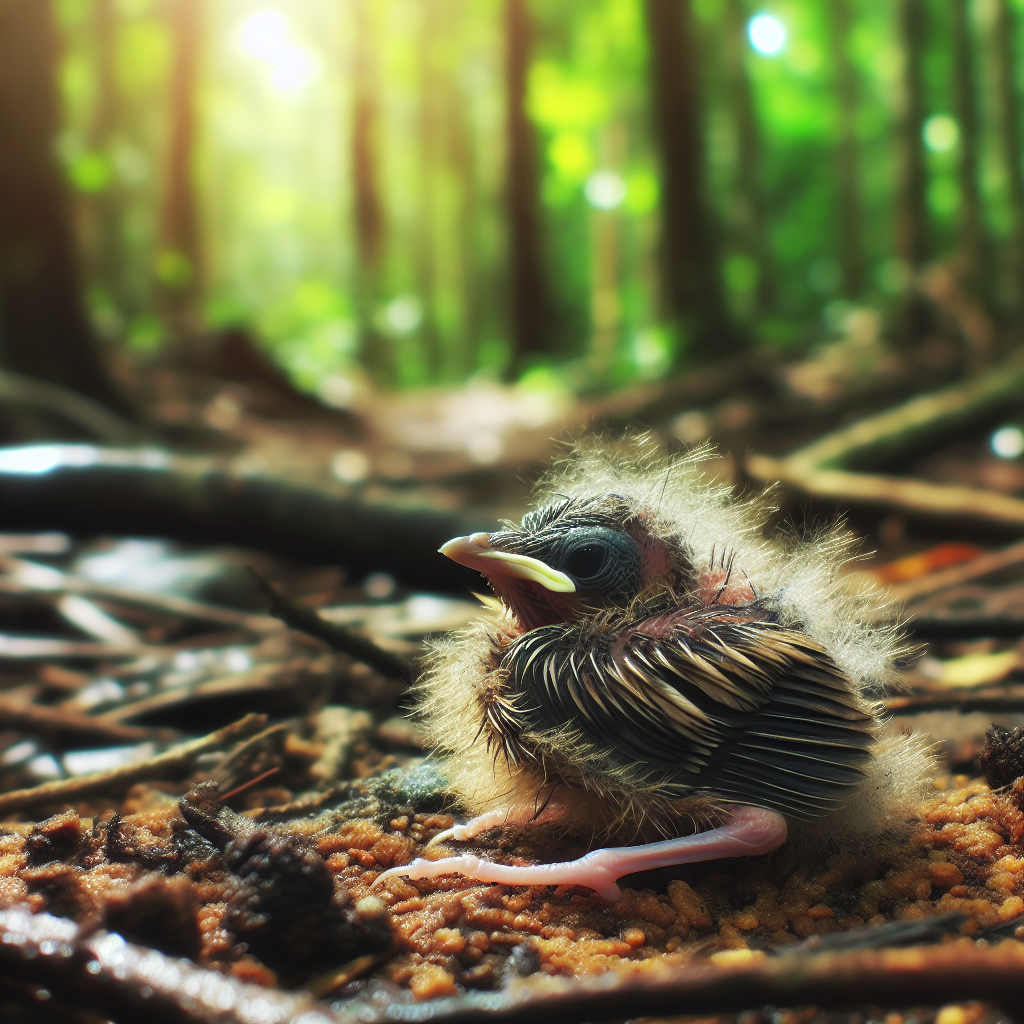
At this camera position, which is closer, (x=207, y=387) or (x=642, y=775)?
(x=642, y=775)

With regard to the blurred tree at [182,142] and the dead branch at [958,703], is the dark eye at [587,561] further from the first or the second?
the blurred tree at [182,142]

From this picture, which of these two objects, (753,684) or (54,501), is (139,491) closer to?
(54,501)

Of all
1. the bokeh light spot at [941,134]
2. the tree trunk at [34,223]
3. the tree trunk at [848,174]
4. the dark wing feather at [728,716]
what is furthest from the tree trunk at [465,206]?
the dark wing feather at [728,716]

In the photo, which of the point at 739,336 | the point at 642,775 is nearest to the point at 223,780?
the point at 642,775

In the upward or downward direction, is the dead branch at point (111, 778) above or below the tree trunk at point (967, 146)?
below

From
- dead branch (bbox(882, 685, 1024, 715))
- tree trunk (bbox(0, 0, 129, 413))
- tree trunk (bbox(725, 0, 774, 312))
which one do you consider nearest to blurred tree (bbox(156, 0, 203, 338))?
tree trunk (bbox(0, 0, 129, 413))

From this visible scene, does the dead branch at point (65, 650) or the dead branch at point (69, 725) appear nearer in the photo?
the dead branch at point (69, 725)
